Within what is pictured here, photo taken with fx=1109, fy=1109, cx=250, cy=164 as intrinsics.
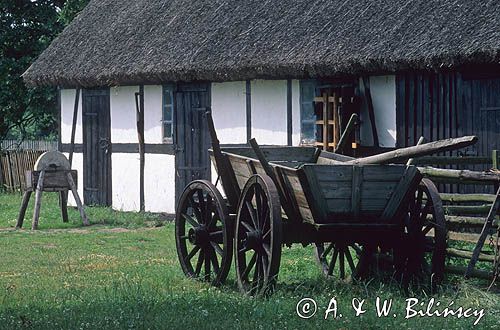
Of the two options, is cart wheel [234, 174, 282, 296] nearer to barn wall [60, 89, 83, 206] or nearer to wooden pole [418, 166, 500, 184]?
wooden pole [418, 166, 500, 184]

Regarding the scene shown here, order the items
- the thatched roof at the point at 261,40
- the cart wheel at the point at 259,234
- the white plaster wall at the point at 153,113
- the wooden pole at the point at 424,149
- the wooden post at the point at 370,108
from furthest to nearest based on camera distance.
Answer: the white plaster wall at the point at 153,113
the wooden post at the point at 370,108
the thatched roof at the point at 261,40
the cart wheel at the point at 259,234
the wooden pole at the point at 424,149

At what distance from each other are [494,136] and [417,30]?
1.73m

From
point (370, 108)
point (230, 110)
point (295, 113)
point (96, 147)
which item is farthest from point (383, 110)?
point (96, 147)

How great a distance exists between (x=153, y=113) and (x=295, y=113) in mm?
3720

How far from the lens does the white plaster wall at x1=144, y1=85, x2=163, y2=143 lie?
18469mm

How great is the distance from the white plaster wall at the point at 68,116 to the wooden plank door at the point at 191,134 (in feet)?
11.3

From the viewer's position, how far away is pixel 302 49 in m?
15.1

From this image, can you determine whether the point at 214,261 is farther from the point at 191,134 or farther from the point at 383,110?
the point at 191,134

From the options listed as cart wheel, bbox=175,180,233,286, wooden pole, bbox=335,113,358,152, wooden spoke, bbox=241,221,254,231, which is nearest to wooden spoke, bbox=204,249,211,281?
cart wheel, bbox=175,180,233,286

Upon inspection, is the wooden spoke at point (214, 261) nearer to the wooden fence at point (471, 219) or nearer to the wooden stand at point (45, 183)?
the wooden fence at point (471, 219)

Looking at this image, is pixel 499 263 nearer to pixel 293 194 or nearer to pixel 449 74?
pixel 293 194

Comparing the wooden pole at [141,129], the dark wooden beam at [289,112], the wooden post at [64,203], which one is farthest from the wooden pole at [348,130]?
the wooden pole at [141,129]

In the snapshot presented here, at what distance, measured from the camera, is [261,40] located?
1614 centimetres

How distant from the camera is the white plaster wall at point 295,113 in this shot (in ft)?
51.3
